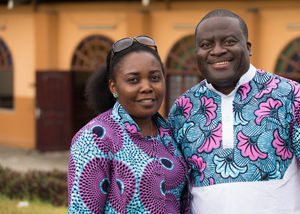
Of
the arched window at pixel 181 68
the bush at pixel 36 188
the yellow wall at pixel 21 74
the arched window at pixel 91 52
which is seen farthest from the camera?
the yellow wall at pixel 21 74

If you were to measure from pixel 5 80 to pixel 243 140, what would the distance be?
16518mm

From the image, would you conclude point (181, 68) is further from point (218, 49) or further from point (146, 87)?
point (146, 87)

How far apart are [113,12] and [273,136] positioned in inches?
313

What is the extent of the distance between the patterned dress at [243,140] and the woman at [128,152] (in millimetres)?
129

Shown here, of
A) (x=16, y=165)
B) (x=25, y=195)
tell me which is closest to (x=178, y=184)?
(x=25, y=195)

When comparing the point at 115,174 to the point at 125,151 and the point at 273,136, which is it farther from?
the point at 273,136

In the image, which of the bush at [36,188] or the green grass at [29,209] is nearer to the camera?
the green grass at [29,209]

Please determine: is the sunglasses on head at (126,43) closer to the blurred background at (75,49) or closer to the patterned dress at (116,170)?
the patterned dress at (116,170)

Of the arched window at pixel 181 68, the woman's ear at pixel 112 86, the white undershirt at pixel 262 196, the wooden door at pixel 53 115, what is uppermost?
the woman's ear at pixel 112 86

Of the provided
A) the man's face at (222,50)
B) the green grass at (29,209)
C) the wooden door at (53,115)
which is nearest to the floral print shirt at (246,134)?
the man's face at (222,50)

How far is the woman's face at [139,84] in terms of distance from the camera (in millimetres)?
2277

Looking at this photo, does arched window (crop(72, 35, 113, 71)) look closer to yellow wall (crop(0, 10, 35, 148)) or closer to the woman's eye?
yellow wall (crop(0, 10, 35, 148))

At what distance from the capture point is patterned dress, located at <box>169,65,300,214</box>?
7.61 ft

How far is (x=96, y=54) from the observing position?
10.2 meters
